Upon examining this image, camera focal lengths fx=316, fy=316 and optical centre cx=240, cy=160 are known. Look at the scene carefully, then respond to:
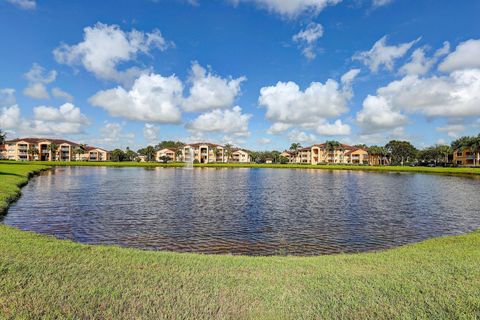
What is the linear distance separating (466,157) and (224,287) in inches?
7191

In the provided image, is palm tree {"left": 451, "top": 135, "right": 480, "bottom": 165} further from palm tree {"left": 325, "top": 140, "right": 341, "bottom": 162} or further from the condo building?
the condo building

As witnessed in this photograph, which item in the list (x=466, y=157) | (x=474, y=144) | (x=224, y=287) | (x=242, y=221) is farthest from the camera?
(x=466, y=157)

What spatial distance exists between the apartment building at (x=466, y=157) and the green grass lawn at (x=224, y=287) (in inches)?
6461

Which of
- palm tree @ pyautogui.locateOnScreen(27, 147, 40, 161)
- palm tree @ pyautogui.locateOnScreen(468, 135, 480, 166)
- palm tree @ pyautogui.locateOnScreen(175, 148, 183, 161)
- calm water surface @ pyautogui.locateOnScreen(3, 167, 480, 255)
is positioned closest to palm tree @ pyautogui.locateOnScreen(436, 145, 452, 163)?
palm tree @ pyautogui.locateOnScreen(468, 135, 480, 166)

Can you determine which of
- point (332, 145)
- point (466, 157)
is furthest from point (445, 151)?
point (332, 145)

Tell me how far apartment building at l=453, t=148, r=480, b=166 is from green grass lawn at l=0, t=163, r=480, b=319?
538ft

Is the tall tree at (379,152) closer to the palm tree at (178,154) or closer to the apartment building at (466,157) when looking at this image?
the apartment building at (466,157)

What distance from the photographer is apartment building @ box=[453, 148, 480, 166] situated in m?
143

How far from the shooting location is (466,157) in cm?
15350

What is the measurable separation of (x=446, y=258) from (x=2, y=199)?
3129cm

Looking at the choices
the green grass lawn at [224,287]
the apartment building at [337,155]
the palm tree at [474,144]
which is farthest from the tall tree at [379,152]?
the green grass lawn at [224,287]

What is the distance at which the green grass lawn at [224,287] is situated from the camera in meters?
6.67

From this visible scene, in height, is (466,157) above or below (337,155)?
below

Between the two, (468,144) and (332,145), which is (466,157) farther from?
(332,145)
